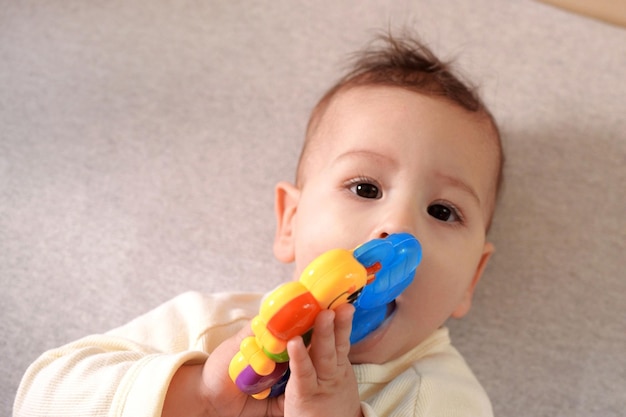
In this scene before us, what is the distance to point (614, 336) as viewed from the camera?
1.36 meters

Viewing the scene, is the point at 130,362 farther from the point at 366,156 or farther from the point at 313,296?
the point at 366,156

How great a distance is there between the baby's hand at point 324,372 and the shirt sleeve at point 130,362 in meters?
0.23

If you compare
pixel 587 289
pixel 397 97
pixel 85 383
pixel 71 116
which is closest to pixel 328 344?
pixel 85 383

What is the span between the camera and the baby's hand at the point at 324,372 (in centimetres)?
78

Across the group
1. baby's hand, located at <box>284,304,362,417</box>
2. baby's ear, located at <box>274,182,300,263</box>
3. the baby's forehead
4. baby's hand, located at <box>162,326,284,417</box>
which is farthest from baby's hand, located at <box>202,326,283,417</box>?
the baby's forehead

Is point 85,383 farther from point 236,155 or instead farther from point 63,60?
point 63,60

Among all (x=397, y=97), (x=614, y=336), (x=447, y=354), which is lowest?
(x=614, y=336)

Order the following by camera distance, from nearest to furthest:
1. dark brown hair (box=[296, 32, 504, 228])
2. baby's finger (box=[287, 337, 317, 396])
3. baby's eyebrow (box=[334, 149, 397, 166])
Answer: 1. baby's finger (box=[287, 337, 317, 396])
2. baby's eyebrow (box=[334, 149, 397, 166])
3. dark brown hair (box=[296, 32, 504, 228])

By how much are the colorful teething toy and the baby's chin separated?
12cm

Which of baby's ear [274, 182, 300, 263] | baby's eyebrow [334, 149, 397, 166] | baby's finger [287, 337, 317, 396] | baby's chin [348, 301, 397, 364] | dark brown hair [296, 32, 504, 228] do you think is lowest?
baby's chin [348, 301, 397, 364]

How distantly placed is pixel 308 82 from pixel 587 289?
30.8 inches

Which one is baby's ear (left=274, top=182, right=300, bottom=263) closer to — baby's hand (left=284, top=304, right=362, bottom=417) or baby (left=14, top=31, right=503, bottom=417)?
baby (left=14, top=31, right=503, bottom=417)

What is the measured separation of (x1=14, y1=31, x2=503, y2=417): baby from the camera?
3.28 feet

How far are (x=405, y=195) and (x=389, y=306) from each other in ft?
0.60
